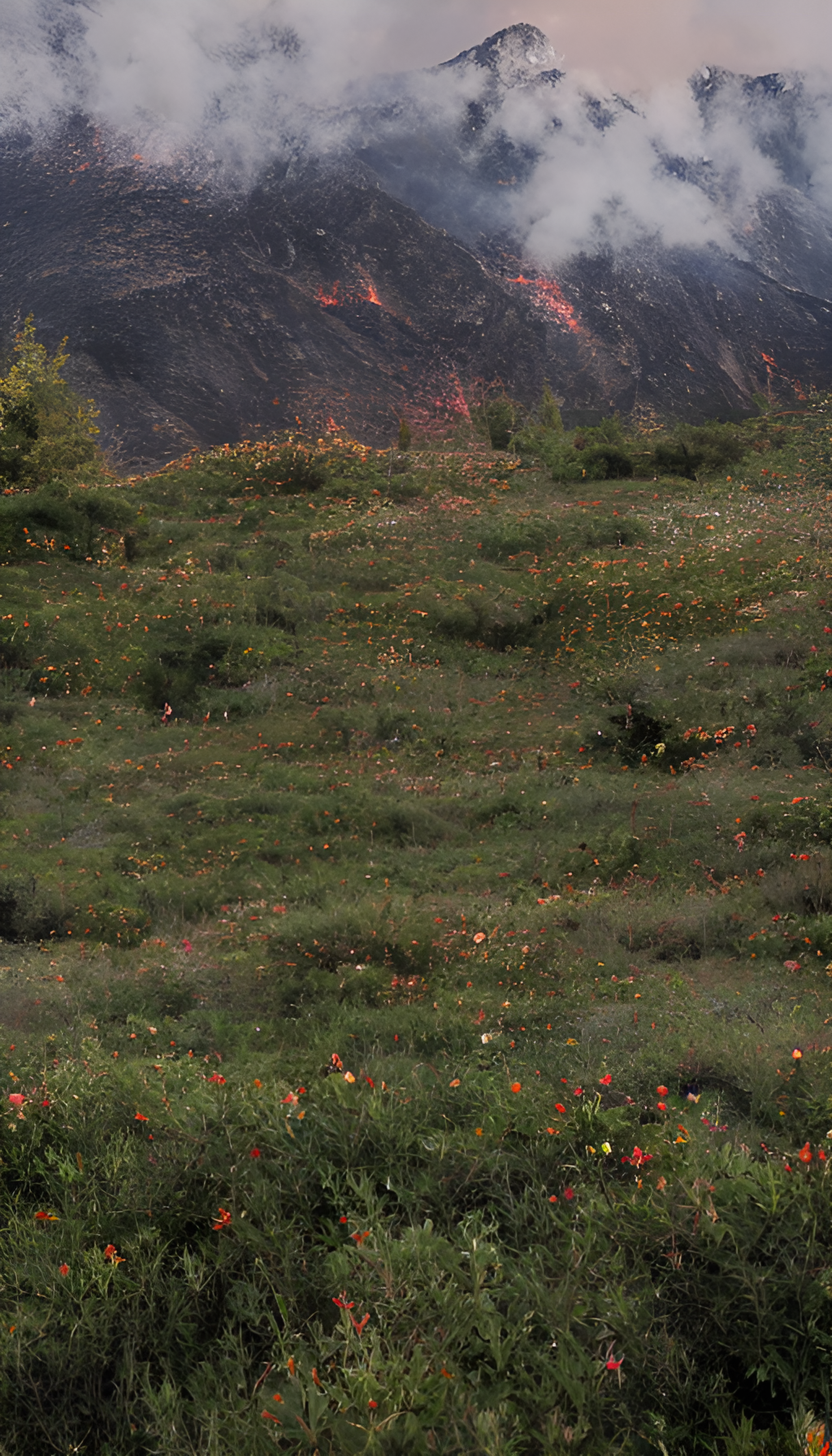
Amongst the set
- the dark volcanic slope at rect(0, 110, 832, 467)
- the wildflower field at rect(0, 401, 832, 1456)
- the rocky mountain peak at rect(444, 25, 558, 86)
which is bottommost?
the wildflower field at rect(0, 401, 832, 1456)

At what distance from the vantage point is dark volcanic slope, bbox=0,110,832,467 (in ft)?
182

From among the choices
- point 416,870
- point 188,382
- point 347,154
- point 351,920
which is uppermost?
point 347,154

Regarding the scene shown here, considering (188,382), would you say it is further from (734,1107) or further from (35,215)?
(734,1107)

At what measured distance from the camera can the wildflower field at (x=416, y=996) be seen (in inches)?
79.8

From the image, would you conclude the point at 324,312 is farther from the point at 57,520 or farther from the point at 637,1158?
the point at 637,1158

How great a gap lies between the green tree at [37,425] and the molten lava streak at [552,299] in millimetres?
55498

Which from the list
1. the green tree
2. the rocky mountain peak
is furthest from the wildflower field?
the rocky mountain peak

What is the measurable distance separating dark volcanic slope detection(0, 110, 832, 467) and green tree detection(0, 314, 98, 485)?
2484cm

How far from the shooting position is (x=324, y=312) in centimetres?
6556

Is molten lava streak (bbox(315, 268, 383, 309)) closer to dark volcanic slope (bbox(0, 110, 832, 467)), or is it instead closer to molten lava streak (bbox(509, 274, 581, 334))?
dark volcanic slope (bbox(0, 110, 832, 467))

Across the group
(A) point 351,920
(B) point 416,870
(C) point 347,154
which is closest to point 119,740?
(B) point 416,870

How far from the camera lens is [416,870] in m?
8.41

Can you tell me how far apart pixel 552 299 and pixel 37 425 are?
61350 mm

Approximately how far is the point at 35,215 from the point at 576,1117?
7663 cm
